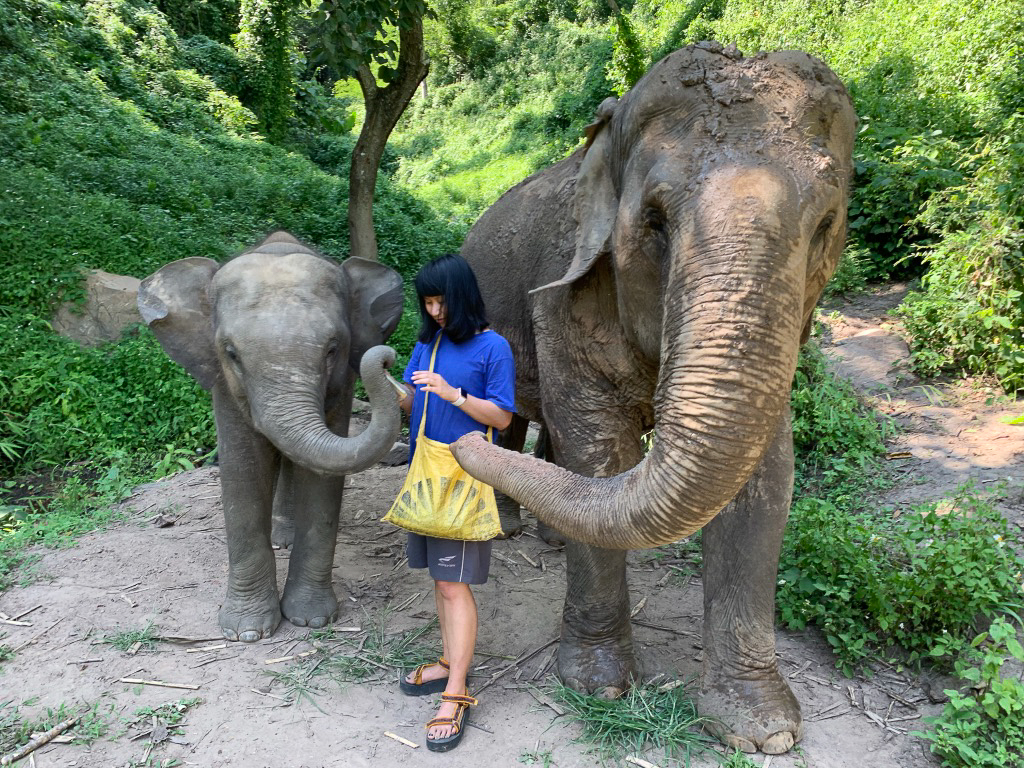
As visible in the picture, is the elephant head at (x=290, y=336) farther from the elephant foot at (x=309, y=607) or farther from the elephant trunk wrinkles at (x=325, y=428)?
the elephant foot at (x=309, y=607)

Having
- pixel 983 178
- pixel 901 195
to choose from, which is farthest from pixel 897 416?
pixel 901 195

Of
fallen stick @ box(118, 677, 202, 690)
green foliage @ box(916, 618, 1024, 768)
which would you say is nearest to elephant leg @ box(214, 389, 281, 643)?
fallen stick @ box(118, 677, 202, 690)

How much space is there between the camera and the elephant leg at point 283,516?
5.70 metres

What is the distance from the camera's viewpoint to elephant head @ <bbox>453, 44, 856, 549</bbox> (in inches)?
98.9

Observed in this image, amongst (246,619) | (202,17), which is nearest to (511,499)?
(246,619)

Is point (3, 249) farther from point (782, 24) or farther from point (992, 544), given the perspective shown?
point (782, 24)

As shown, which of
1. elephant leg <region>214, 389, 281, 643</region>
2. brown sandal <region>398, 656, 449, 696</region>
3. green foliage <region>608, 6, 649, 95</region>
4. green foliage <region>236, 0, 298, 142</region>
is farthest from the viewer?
green foliage <region>236, 0, 298, 142</region>

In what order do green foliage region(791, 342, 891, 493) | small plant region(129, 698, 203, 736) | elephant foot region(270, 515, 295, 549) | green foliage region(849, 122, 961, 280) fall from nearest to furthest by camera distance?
small plant region(129, 698, 203, 736)
elephant foot region(270, 515, 295, 549)
green foliage region(791, 342, 891, 493)
green foliage region(849, 122, 961, 280)

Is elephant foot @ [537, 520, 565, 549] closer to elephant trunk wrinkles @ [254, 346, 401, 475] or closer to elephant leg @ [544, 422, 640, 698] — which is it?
elephant leg @ [544, 422, 640, 698]

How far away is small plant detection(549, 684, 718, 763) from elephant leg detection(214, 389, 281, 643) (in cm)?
169

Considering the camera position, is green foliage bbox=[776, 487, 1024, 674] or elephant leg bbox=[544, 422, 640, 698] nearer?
elephant leg bbox=[544, 422, 640, 698]

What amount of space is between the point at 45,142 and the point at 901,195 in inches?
449

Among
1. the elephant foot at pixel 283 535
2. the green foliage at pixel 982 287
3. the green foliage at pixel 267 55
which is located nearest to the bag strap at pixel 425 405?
the elephant foot at pixel 283 535

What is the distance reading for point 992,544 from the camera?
409cm
